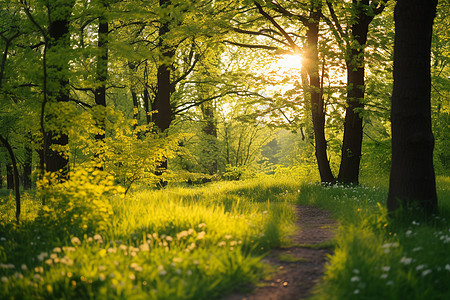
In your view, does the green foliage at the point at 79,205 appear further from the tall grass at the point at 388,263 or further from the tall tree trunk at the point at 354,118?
the tall tree trunk at the point at 354,118

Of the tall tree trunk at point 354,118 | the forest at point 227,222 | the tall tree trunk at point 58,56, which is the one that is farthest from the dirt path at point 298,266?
the tall tree trunk at point 354,118

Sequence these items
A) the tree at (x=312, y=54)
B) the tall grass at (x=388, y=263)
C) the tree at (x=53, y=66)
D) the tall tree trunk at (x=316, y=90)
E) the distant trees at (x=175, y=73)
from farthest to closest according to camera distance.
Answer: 1. the tall tree trunk at (x=316, y=90)
2. the tree at (x=312, y=54)
3. the distant trees at (x=175, y=73)
4. the tree at (x=53, y=66)
5. the tall grass at (x=388, y=263)

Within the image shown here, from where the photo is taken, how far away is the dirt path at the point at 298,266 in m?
3.76

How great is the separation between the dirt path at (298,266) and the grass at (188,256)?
0.13m

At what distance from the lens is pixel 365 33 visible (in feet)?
41.0

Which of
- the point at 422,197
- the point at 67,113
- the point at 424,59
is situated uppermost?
the point at 424,59

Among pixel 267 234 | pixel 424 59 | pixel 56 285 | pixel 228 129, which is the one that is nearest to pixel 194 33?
pixel 424 59

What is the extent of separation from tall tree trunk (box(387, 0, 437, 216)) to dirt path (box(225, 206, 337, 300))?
141 centimetres

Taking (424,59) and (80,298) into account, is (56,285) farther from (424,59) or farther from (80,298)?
(424,59)

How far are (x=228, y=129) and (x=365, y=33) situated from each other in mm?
16429

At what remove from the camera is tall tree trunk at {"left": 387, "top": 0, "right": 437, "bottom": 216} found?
19.9 feet

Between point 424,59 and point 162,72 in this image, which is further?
point 162,72

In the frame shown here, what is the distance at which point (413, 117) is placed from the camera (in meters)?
6.11

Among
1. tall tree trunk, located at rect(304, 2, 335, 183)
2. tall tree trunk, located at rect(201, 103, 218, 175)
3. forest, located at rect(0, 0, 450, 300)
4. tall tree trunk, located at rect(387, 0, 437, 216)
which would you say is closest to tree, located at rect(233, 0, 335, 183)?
tall tree trunk, located at rect(304, 2, 335, 183)
